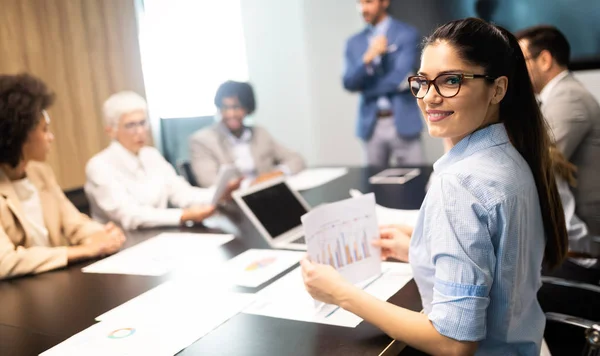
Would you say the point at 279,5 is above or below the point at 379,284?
above

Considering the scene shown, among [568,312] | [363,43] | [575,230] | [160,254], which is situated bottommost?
[568,312]

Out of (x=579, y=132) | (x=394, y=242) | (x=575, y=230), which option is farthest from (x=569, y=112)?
(x=394, y=242)

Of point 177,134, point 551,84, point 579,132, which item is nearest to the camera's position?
point 579,132

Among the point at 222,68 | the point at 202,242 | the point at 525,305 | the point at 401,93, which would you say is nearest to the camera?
the point at 525,305

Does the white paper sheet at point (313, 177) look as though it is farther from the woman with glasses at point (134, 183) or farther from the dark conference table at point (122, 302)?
the dark conference table at point (122, 302)

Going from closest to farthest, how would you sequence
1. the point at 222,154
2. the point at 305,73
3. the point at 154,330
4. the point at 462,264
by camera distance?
the point at 462,264, the point at 154,330, the point at 222,154, the point at 305,73

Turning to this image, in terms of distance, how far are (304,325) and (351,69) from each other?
3.11 metres

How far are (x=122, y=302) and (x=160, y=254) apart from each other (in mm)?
412

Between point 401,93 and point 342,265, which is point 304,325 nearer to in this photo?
point 342,265

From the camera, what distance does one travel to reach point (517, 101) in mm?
1072

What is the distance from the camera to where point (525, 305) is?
107 centimetres

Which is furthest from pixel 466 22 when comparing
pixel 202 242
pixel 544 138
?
pixel 202 242

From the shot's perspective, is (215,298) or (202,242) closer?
(215,298)

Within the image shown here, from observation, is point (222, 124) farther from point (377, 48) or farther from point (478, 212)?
point (478, 212)
